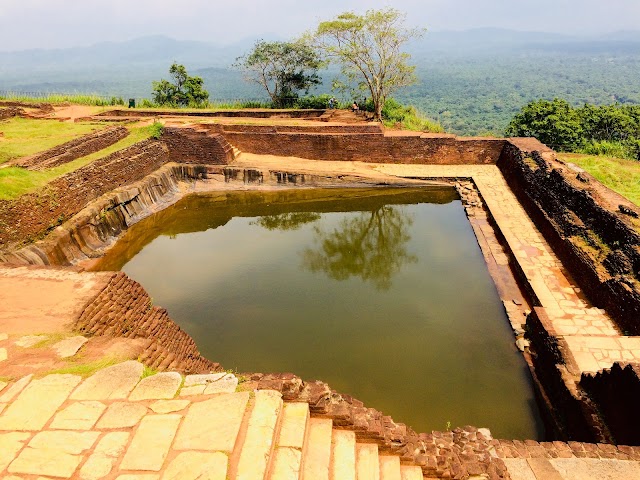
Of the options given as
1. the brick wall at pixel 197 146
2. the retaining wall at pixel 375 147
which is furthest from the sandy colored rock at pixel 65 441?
the retaining wall at pixel 375 147

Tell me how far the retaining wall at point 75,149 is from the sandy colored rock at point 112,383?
10402 millimetres

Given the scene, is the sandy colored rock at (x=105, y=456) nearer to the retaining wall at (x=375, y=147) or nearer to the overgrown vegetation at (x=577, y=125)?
the retaining wall at (x=375, y=147)

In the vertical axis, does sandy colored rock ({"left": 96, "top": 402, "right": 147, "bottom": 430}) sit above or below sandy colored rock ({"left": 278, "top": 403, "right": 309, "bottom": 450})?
above

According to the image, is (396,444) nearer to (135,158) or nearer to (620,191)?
(620,191)

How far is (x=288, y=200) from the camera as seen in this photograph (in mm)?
15562

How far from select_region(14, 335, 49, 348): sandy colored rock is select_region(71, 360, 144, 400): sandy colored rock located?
4.59ft

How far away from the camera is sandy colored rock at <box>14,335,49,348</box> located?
4887 millimetres

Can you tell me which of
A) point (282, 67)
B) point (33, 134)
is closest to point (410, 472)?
point (33, 134)

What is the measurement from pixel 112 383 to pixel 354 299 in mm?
5884

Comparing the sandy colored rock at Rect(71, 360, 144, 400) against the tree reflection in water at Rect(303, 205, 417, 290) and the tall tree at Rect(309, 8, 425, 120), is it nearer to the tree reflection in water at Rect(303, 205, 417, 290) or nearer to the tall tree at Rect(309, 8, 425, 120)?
the tree reflection in water at Rect(303, 205, 417, 290)

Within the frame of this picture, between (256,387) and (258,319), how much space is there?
14.8 ft

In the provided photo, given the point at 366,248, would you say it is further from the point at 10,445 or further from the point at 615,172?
the point at 10,445

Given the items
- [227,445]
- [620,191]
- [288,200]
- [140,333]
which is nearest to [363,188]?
[288,200]

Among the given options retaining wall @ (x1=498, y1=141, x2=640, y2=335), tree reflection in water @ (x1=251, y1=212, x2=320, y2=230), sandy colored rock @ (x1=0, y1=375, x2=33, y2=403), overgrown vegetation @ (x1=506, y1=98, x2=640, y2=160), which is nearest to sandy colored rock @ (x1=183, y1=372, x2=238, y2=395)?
sandy colored rock @ (x1=0, y1=375, x2=33, y2=403)
